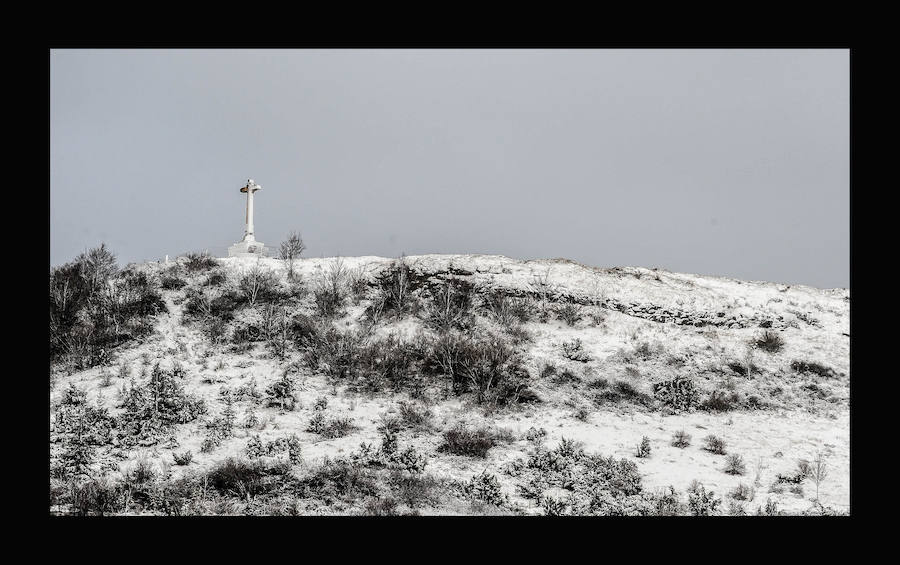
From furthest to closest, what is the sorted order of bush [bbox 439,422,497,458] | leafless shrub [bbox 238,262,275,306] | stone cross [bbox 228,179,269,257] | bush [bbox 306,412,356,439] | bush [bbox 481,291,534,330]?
stone cross [bbox 228,179,269,257] → leafless shrub [bbox 238,262,275,306] → bush [bbox 481,291,534,330] → bush [bbox 306,412,356,439] → bush [bbox 439,422,497,458]

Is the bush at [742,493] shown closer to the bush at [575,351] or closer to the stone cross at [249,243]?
the bush at [575,351]

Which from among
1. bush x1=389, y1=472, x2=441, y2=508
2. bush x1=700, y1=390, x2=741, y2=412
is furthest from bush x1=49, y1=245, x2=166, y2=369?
bush x1=700, y1=390, x2=741, y2=412

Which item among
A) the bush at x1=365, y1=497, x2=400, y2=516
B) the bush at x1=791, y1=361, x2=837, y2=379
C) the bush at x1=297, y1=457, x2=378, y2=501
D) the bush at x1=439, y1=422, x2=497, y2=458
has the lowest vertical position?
the bush at x1=365, y1=497, x2=400, y2=516

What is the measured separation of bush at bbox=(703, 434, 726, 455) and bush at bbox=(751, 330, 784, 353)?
6358mm

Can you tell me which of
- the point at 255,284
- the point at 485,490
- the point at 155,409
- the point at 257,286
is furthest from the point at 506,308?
the point at 155,409

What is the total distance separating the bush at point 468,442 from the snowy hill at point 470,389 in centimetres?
5

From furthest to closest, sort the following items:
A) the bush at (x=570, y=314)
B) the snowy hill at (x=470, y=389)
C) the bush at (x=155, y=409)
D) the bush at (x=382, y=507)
A: the bush at (x=570, y=314), the bush at (x=155, y=409), the snowy hill at (x=470, y=389), the bush at (x=382, y=507)

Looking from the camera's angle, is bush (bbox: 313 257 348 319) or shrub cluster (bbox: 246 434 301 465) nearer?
shrub cluster (bbox: 246 434 301 465)

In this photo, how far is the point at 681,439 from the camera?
12812 mm

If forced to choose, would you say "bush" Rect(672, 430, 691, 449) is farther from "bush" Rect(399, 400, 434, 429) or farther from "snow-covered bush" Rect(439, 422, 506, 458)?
"bush" Rect(399, 400, 434, 429)

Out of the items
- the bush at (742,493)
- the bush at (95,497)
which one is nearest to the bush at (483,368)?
the bush at (742,493)

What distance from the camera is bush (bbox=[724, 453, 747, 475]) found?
450 inches

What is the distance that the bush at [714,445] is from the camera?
12421mm
